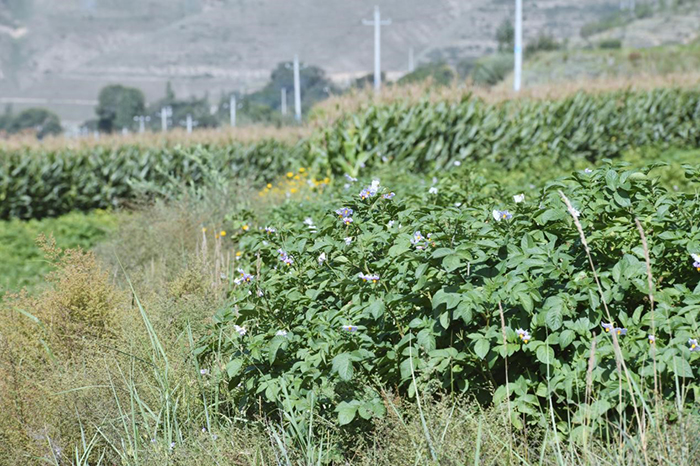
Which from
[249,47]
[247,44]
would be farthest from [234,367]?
[247,44]

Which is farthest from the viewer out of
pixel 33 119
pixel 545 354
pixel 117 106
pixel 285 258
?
pixel 117 106

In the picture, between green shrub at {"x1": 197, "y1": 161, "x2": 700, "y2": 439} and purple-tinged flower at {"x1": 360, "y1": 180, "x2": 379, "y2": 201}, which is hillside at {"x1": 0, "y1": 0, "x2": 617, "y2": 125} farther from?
green shrub at {"x1": 197, "y1": 161, "x2": 700, "y2": 439}

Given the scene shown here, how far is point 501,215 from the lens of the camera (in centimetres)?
289

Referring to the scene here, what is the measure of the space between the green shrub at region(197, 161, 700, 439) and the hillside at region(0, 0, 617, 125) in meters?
121

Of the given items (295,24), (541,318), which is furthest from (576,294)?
(295,24)

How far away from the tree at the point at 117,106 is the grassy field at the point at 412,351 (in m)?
114

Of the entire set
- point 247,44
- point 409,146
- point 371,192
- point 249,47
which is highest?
point 247,44

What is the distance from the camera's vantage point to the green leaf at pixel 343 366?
2.44 metres

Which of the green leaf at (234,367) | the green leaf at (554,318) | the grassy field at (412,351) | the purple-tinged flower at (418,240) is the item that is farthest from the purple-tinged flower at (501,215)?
the green leaf at (234,367)

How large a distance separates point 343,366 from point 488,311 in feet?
1.87

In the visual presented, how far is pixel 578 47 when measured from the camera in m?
57.6

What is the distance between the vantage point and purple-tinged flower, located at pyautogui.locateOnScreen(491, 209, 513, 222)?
281 cm

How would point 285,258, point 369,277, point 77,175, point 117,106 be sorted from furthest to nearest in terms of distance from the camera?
point 117,106, point 77,175, point 285,258, point 369,277

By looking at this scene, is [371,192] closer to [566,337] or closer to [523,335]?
[523,335]
